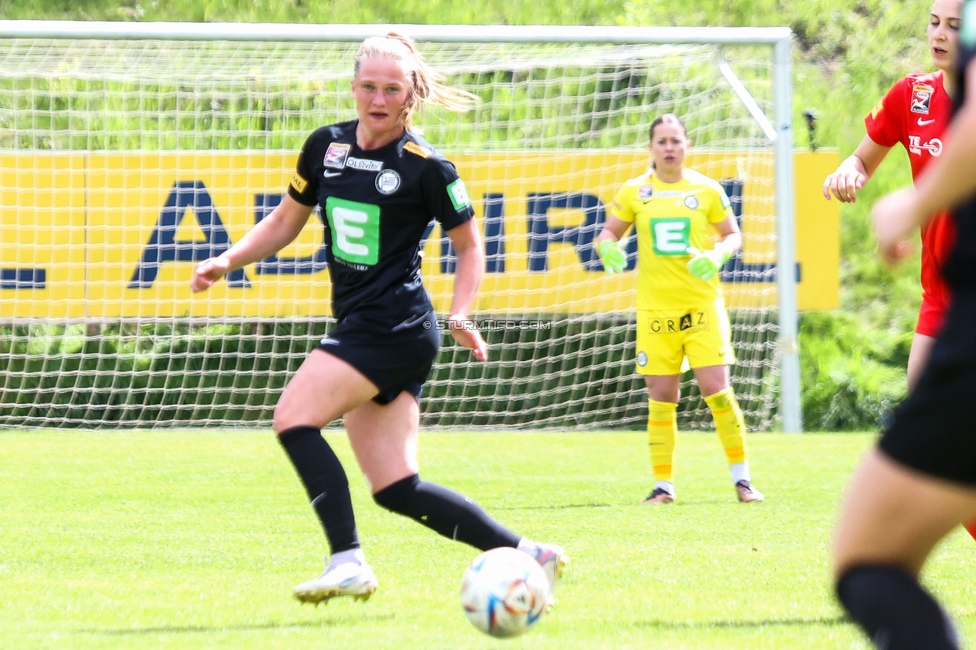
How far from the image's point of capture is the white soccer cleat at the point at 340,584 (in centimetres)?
356

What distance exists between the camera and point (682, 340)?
21.9 ft

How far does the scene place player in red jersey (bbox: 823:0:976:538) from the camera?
3.77 m

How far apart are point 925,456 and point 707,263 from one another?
4.58 metres

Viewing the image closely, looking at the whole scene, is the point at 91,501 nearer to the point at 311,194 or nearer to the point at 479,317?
the point at 311,194

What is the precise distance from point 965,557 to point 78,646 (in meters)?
3.29

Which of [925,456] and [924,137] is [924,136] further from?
[925,456]

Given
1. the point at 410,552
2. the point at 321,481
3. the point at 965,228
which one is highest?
the point at 965,228

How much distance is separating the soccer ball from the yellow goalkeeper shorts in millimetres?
3335

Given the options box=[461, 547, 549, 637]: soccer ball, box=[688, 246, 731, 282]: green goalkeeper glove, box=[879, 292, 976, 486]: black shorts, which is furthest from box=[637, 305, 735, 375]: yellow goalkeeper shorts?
box=[879, 292, 976, 486]: black shorts

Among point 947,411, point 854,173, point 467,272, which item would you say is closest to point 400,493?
point 467,272

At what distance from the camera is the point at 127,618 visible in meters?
3.83

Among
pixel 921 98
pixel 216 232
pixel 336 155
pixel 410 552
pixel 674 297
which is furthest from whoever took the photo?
pixel 216 232

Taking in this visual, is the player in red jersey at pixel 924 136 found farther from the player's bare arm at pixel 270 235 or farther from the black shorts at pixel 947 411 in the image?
Result: the black shorts at pixel 947 411

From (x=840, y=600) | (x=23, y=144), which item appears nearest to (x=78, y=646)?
(x=840, y=600)
